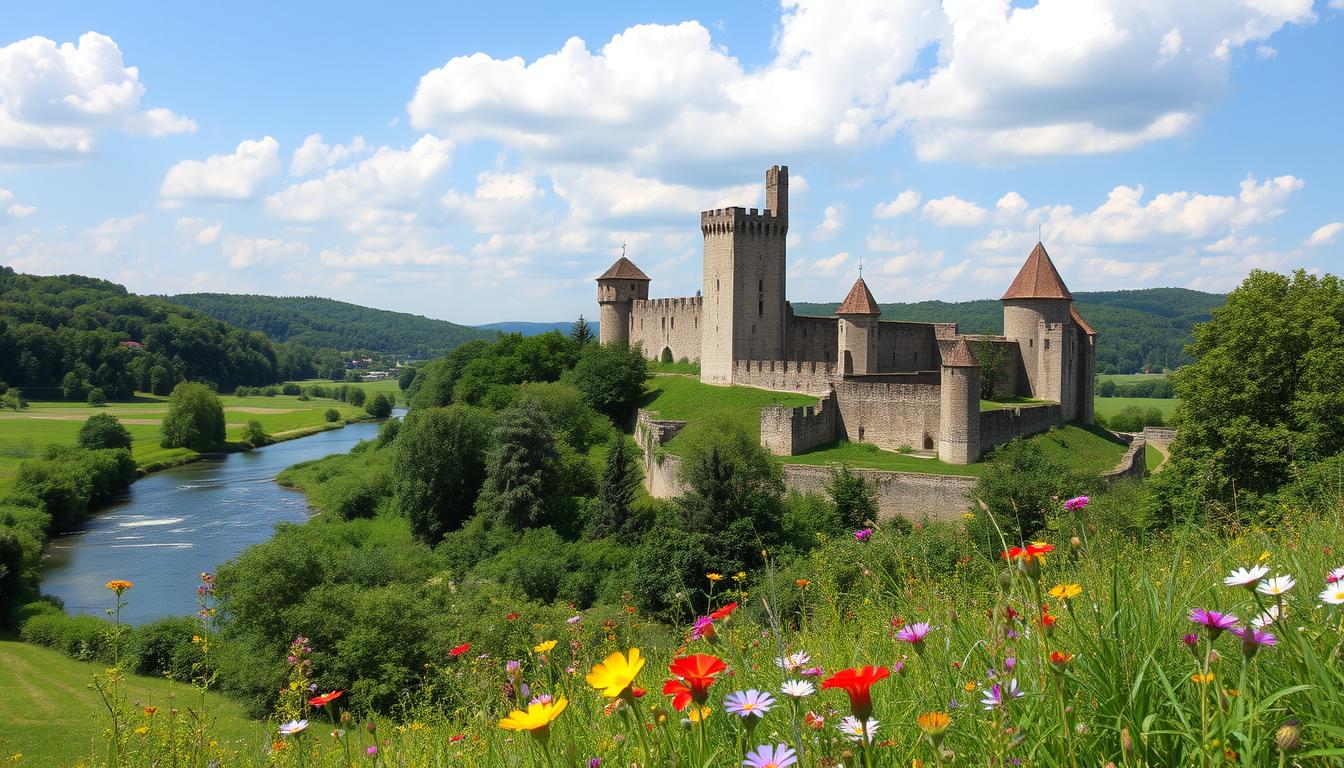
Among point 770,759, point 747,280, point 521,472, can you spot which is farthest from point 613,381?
point 770,759

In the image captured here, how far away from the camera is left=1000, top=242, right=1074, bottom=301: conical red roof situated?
115 ft

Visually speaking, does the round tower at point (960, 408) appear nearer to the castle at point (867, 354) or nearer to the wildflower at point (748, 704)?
the castle at point (867, 354)

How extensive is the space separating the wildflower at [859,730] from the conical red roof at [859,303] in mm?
34154

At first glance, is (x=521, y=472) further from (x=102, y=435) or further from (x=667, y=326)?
(x=102, y=435)

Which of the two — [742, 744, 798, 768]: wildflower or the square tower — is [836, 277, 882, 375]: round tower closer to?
the square tower

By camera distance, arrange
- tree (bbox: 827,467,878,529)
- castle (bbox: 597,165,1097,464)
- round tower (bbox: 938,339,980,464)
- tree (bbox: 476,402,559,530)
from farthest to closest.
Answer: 1. tree (bbox: 476,402,559,530)
2. castle (bbox: 597,165,1097,464)
3. round tower (bbox: 938,339,980,464)
4. tree (bbox: 827,467,878,529)

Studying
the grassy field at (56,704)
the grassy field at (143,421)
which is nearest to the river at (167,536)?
the grassy field at (56,704)

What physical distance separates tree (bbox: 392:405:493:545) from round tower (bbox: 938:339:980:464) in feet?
58.7

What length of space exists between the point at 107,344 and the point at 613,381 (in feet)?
248

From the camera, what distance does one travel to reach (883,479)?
27.3m

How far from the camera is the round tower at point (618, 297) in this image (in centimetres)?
5097

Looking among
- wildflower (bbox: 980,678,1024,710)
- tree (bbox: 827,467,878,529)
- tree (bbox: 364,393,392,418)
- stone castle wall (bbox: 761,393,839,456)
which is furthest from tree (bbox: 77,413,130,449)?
wildflower (bbox: 980,678,1024,710)

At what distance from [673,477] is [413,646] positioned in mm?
13671

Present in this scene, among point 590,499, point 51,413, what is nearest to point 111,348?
point 51,413
